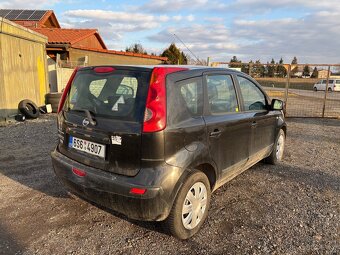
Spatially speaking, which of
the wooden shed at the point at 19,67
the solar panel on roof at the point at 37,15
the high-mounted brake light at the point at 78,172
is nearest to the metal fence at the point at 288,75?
the wooden shed at the point at 19,67

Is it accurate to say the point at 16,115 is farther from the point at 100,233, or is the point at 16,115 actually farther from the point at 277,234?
the point at 277,234

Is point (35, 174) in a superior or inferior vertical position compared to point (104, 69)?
inferior

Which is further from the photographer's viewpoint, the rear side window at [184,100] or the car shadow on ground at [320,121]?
the car shadow on ground at [320,121]

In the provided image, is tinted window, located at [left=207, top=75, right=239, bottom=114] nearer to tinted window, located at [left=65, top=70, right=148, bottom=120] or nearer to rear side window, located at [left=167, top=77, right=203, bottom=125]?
rear side window, located at [left=167, top=77, right=203, bottom=125]

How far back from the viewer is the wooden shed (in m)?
9.10

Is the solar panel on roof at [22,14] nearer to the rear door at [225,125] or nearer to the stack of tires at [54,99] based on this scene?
the stack of tires at [54,99]

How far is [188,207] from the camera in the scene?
9.89 feet

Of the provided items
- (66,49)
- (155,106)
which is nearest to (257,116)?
(155,106)

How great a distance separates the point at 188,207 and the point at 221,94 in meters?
1.39

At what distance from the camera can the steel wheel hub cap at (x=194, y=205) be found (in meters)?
3.00

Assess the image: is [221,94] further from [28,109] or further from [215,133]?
[28,109]

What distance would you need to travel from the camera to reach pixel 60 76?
1400 centimetres

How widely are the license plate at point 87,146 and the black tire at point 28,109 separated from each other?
301 inches

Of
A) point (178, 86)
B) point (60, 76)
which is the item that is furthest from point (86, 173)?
point (60, 76)
